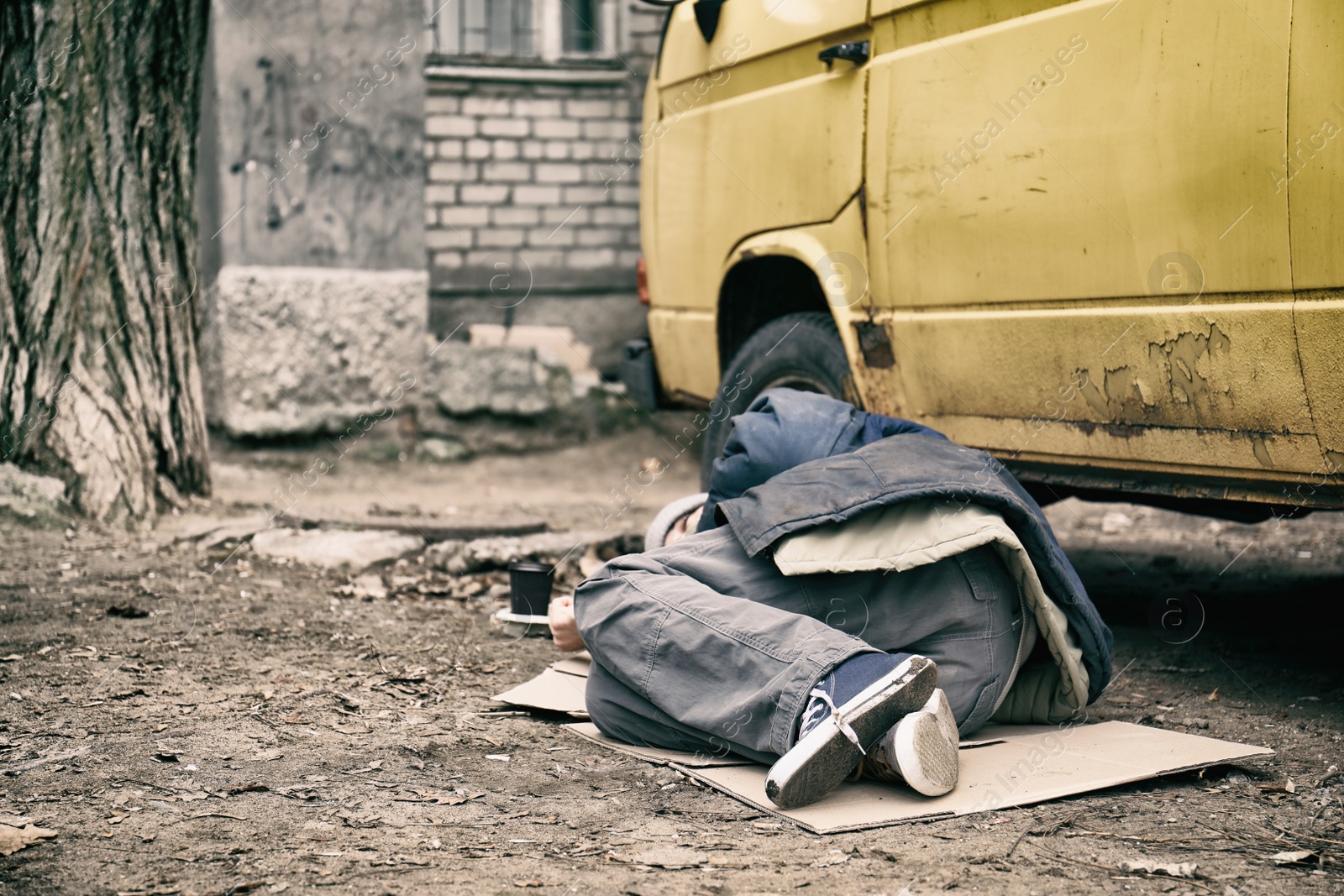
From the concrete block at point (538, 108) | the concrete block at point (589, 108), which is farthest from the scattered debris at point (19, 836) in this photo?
the concrete block at point (589, 108)

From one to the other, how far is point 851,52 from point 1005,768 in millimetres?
1975

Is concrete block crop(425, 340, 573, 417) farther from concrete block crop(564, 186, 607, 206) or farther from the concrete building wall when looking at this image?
concrete block crop(564, 186, 607, 206)

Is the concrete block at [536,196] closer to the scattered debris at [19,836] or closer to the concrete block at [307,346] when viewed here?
the concrete block at [307,346]

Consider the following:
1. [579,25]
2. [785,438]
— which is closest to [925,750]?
[785,438]

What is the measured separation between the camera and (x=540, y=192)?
24.9 ft

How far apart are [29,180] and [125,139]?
0.37 meters

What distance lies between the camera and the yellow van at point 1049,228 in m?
2.42

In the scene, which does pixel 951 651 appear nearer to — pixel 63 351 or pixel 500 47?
pixel 63 351

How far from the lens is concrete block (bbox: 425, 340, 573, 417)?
7.05 metres

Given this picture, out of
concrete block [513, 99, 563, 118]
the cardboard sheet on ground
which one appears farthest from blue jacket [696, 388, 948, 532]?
concrete block [513, 99, 563, 118]

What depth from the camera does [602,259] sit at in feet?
25.3

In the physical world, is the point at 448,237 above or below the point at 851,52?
below

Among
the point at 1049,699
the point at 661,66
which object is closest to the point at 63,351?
the point at 661,66

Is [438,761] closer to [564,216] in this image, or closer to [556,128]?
[564,216]
